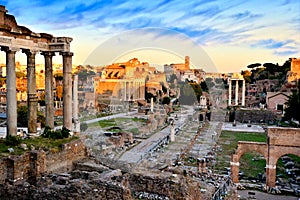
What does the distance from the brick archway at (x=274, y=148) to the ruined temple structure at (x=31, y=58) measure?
9470 millimetres

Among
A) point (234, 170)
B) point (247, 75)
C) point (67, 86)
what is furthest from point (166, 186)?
point (247, 75)

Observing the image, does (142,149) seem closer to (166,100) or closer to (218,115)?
(218,115)

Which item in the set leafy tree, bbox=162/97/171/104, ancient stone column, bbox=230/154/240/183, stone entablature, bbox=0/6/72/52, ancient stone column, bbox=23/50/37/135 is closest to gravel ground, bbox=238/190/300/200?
ancient stone column, bbox=230/154/240/183

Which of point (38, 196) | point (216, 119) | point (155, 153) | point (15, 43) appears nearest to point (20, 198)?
point (38, 196)

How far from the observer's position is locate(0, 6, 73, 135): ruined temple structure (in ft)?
45.0

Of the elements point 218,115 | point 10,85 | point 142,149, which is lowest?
point 142,149

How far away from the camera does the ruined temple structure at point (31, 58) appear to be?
45.0ft

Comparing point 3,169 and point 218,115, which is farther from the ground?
point 3,169

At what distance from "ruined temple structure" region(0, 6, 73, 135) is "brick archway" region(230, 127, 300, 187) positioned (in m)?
9.47

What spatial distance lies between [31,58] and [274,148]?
1358 centimetres

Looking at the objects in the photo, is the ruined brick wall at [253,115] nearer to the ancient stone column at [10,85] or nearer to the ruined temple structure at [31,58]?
the ruined temple structure at [31,58]

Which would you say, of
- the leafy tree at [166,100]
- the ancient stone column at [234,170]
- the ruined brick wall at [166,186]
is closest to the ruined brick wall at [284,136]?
the ancient stone column at [234,170]

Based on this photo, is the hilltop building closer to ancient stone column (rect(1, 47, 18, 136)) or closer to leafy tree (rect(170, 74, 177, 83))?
leafy tree (rect(170, 74, 177, 83))

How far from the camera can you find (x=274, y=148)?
17781 mm
